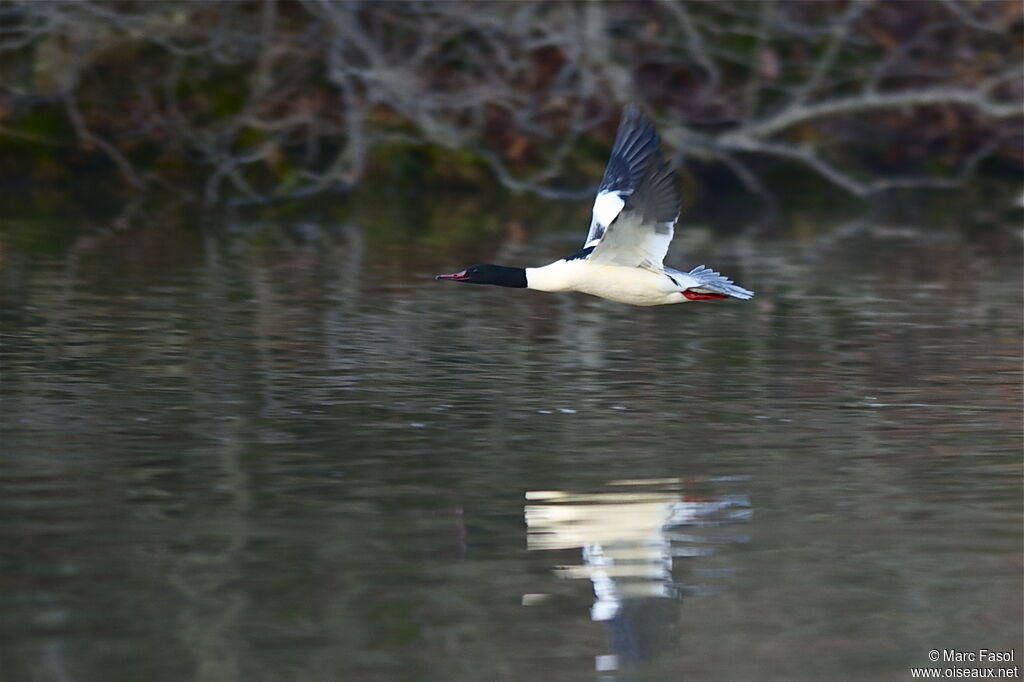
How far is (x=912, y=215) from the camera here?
23453 mm

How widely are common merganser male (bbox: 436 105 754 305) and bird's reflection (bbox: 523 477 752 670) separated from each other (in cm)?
244

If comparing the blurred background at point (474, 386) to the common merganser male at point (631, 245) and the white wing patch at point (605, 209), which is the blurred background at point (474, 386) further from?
the white wing patch at point (605, 209)

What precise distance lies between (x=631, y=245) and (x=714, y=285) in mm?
497

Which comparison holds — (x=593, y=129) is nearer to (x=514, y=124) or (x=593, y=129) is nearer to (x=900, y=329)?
(x=514, y=124)

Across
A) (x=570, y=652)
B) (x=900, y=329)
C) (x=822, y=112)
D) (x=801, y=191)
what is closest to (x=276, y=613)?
(x=570, y=652)

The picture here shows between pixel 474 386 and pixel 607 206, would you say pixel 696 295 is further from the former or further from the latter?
pixel 474 386

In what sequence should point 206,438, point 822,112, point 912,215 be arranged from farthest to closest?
point 912,215
point 822,112
point 206,438

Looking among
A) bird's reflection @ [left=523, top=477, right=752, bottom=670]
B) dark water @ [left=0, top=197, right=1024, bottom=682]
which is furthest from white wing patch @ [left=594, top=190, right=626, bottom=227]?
bird's reflection @ [left=523, top=477, right=752, bottom=670]

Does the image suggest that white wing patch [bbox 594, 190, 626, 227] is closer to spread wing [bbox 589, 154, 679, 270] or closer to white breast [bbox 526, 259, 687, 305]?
spread wing [bbox 589, 154, 679, 270]

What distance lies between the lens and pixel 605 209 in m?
9.95

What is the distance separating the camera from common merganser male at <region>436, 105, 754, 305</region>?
31.7 feet

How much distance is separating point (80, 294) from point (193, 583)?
7.94 meters

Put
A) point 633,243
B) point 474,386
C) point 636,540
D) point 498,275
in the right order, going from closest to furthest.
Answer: point 636,540
point 474,386
point 633,243
point 498,275

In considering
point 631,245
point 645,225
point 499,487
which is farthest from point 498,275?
point 499,487
